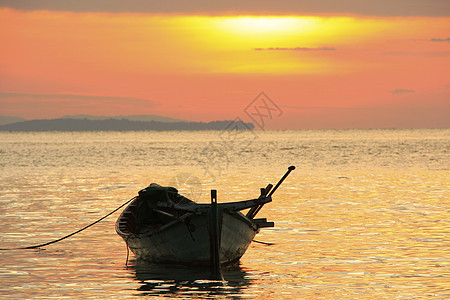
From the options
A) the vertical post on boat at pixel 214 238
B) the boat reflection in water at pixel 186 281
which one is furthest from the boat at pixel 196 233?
the boat reflection in water at pixel 186 281

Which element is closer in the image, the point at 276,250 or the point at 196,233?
the point at 196,233

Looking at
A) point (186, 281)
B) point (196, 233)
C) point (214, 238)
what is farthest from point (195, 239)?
point (186, 281)

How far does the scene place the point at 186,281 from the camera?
17406mm

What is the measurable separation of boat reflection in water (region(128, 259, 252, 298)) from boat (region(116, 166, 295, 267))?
25 cm

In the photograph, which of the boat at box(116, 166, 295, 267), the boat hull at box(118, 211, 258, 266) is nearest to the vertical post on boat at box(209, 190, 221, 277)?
the boat at box(116, 166, 295, 267)

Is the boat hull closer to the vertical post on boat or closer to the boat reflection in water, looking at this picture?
the vertical post on boat

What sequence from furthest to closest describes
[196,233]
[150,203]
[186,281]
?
[150,203] < [196,233] < [186,281]

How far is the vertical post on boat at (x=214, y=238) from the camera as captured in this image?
1772 centimetres

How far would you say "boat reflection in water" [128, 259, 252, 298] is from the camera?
16.2m

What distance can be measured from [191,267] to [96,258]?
3.38m

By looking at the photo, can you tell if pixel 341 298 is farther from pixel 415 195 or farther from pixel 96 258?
pixel 415 195

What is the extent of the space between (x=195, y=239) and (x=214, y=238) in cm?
64

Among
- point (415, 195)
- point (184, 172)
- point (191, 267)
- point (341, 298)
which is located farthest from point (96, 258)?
point (184, 172)

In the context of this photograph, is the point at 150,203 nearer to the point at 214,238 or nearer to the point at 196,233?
the point at 196,233
